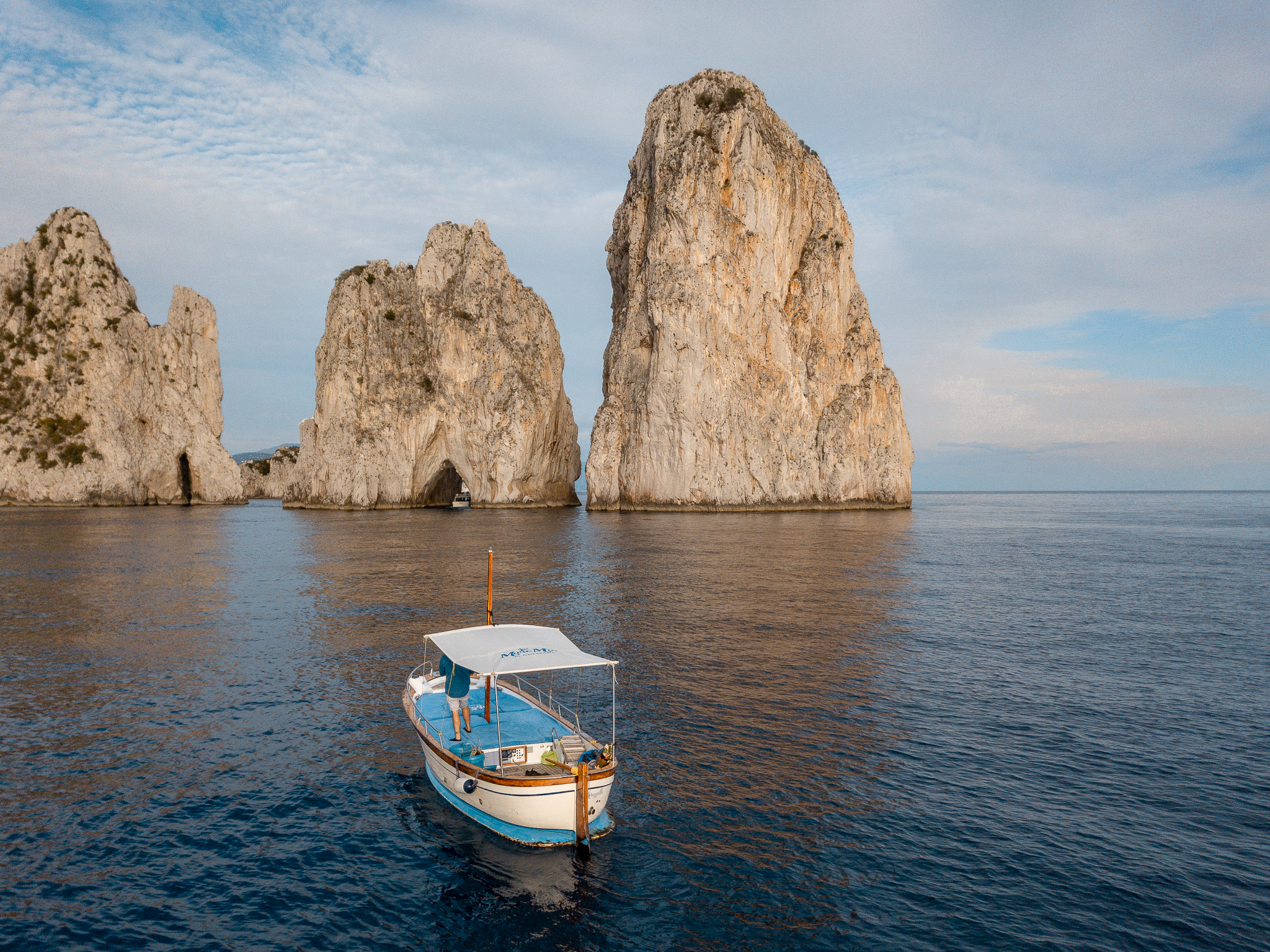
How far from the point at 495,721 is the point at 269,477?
187504 millimetres

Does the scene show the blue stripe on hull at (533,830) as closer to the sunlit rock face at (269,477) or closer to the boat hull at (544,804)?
the boat hull at (544,804)

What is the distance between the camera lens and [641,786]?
1622cm

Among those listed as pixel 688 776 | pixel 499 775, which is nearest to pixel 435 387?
pixel 688 776

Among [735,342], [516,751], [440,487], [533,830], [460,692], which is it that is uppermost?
[735,342]

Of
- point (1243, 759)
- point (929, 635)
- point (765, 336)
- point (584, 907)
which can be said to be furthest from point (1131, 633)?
point (765, 336)

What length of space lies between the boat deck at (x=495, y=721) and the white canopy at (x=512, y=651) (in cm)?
154

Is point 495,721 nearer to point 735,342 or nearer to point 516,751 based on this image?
point 516,751

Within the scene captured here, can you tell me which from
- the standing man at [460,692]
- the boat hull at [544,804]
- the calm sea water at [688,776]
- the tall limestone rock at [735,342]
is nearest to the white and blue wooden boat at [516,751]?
the boat hull at [544,804]

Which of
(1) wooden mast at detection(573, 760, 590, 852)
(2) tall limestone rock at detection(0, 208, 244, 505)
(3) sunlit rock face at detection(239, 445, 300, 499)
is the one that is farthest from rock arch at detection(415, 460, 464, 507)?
(1) wooden mast at detection(573, 760, 590, 852)

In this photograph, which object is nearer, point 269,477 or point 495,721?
point 495,721

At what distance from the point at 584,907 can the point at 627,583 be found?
3092cm

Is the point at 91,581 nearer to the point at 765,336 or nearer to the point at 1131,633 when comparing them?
the point at 1131,633

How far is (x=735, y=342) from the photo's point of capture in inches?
4215

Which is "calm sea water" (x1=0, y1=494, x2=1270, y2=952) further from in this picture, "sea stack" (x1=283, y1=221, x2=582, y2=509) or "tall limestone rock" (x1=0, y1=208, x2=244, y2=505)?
"tall limestone rock" (x1=0, y1=208, x2=244, y2=505)
